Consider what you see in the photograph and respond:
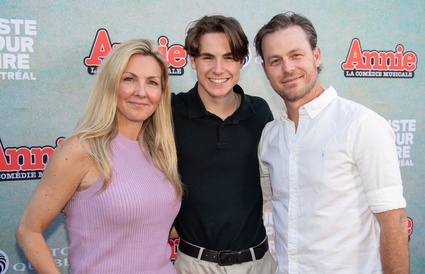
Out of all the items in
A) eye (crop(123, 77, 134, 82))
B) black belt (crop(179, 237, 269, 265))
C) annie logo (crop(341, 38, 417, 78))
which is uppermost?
annie logo (crop(341, 38, 417, 78))

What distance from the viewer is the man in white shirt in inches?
55.6

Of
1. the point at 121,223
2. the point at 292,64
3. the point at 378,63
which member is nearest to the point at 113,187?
the point at 121,223

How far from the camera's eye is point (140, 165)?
5.61 ft

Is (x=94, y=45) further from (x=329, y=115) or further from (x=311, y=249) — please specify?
(x=311, y=249)

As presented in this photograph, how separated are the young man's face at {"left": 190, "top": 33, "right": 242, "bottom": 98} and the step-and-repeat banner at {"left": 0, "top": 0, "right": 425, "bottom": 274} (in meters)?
0.75

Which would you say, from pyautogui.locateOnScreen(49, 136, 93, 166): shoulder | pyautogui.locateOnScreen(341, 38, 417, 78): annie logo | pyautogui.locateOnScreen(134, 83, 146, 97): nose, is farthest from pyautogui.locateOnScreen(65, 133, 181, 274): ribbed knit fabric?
pyautogui.locateOnScreen(341, 38, 417, 78): annie logo

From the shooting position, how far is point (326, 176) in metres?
1.52

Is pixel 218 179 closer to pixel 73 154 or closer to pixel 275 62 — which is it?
pixel 275 62

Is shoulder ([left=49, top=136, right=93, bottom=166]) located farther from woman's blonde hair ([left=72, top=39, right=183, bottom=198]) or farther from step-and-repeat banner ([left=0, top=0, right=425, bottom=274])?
step-and-repeat banner ([left=0, top=0, right=425, bottom=274])

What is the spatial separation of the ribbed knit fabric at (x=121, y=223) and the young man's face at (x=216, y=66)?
0.63 metres

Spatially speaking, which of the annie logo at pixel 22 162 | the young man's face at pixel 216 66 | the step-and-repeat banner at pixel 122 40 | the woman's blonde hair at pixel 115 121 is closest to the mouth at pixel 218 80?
the young man's face at pixel 216 66

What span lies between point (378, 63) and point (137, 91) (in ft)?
8.07

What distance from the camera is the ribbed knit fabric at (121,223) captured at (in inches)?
60.2

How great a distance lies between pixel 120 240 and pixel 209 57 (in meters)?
1.07
